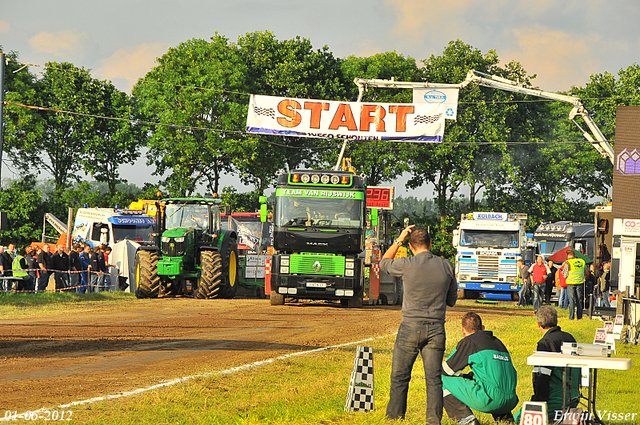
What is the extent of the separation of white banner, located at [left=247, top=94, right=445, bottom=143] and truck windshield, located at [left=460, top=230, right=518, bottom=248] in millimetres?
6935

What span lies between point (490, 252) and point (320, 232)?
13529 mm

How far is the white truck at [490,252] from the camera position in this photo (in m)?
32.5

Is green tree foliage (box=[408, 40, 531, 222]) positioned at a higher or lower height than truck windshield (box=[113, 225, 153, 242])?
higher

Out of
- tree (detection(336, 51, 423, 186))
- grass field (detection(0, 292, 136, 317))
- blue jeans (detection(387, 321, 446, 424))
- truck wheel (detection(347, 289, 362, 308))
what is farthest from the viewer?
tree (detection(336, 51, 423, 186))

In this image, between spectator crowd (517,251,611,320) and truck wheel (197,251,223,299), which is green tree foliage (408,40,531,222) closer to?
spectator crowd (517,251,611,320)

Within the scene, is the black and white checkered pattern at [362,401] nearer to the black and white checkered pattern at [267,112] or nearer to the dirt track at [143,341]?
the dirt track at [143,341]

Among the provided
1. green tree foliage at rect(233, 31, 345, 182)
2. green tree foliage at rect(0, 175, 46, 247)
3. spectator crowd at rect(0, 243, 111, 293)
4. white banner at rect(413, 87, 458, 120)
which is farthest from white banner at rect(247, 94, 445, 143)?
green tree foliage at rect(0, 175, 46, 247)

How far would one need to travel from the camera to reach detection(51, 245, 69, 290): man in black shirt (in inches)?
975

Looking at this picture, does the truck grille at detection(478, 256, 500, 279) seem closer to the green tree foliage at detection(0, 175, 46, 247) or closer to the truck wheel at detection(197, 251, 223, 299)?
the truck wheel at detection(197, 251, 223, 299)

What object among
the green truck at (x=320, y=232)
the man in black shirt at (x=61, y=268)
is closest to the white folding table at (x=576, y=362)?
the green truck at (x=320, y=232)

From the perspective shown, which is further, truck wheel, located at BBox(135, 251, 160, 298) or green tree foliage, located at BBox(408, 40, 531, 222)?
green tree foliage, located at BBox(408, 40, 531, 222)

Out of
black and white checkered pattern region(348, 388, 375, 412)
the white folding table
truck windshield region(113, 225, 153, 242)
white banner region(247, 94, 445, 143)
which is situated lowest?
black and white checkered pattern region(348, 388, 375, 412)

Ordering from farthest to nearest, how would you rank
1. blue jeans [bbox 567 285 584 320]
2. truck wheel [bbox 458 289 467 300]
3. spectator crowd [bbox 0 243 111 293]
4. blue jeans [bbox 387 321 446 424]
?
truck wheel [bbox 458 289 467 300]
spectator crowd [bbox 0 243 111 293]
blue jeans [bbox 567 285 584 320]
blue jeans [bbox 387 321 446 424]

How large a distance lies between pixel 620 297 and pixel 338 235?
7.69 meters
